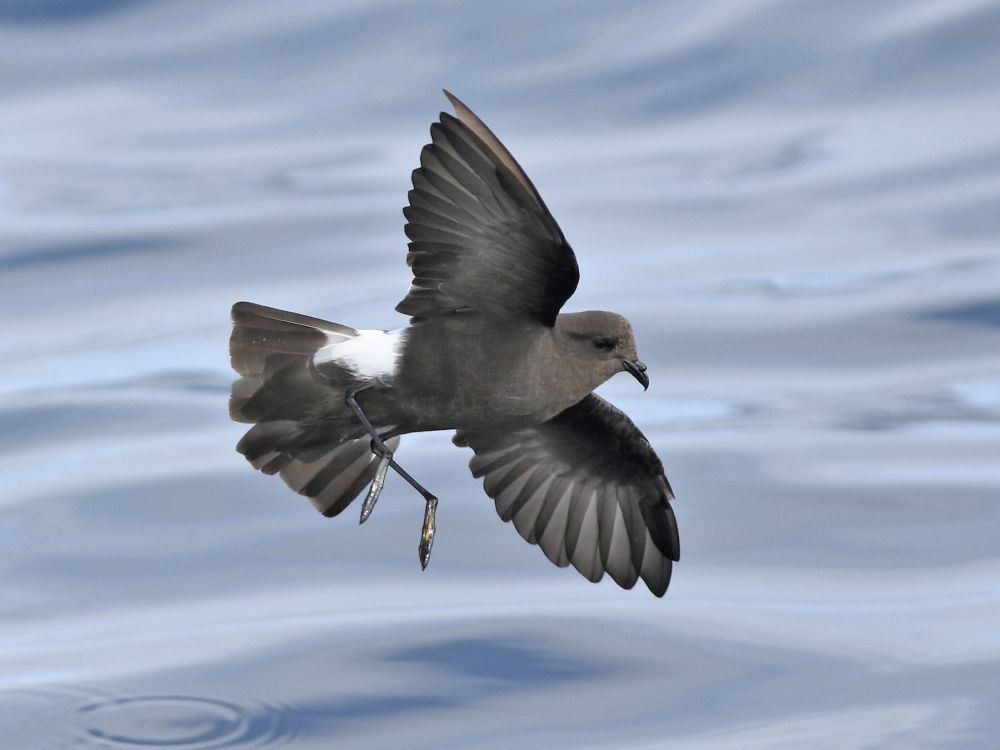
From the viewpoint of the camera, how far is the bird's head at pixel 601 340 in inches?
306

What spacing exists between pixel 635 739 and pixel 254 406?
4.23 metres

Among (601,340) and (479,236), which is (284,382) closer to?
(479,236)

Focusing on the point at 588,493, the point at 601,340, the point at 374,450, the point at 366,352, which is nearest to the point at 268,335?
the point at 366,352

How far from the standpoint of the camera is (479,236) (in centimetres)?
743

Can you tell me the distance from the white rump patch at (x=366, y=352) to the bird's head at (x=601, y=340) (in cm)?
63

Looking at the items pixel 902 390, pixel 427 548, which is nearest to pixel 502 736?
pixel 427 548

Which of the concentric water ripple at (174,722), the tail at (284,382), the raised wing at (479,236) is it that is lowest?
the concentric water ripple at (174,722)

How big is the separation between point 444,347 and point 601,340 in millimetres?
606

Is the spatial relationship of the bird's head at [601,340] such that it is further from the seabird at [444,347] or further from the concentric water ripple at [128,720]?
the concentric water ripple at [128,720]

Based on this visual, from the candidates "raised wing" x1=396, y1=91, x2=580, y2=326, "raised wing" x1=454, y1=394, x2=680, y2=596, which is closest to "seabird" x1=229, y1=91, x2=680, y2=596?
"raised wing" x1=396, y1=91, x2=580, y2=326

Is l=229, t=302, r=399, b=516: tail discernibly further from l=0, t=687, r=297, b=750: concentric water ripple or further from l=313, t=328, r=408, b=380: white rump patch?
l=0, t=687, r=297, b=750: concentric water ripple

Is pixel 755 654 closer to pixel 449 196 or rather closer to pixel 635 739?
pixel 635 739

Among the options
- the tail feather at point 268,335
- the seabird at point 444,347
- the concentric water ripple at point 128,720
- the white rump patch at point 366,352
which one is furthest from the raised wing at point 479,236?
the concentric water ripple at point 128,720

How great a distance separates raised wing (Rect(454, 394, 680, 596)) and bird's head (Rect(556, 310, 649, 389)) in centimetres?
102
